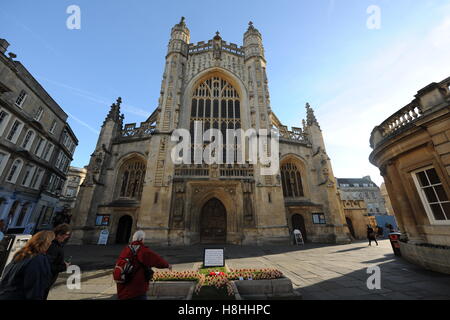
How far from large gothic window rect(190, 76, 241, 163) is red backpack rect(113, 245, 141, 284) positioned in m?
13.9

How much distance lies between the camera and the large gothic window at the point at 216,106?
17516 mm

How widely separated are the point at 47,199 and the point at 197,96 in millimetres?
20635

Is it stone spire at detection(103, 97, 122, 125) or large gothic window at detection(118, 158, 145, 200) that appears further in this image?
stone spire at detection(103, 97, 122, 125)

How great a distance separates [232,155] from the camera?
16062mm

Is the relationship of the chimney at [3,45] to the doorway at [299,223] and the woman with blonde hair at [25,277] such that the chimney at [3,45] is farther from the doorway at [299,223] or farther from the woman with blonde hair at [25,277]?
the doorway at [299,223]

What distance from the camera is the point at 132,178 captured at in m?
16.6

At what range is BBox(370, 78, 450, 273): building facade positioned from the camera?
566 centimetres

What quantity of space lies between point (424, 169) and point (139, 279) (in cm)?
953

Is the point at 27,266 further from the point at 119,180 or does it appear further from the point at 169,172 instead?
the point at 119,180

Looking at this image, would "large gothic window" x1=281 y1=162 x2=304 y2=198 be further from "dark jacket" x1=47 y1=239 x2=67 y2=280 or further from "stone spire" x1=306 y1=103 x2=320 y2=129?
"dark jacket" x1=47 y1=239 x2=67 y2=280

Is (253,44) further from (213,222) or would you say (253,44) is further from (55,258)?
(55,258)

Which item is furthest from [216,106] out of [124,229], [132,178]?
[124,229]

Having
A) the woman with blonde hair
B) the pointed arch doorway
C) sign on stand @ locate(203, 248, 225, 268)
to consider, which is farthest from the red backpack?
the pointed arch doorway
